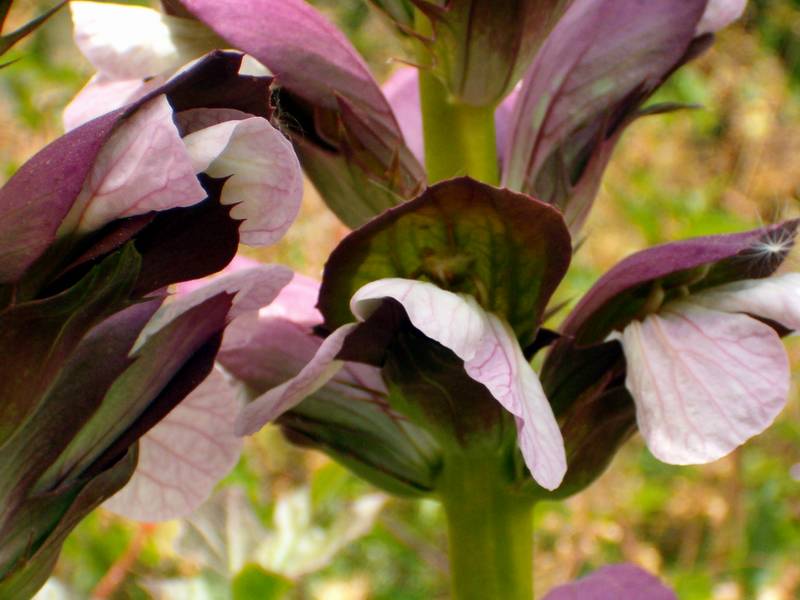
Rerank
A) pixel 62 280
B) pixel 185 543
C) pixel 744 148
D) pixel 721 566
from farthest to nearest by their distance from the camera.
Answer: pixel 744 148, pixel 721 566, pixel 185 543, pixel 62 280

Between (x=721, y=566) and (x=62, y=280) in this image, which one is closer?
(x=62, y=280)

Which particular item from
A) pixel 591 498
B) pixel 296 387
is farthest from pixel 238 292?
pixel 591 498

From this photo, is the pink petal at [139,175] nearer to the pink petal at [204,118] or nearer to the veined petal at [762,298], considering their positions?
the pink petal at [204,118]

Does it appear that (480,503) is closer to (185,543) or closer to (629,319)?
(629,319)

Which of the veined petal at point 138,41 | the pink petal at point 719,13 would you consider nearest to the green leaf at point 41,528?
the veined petal at point 138,41

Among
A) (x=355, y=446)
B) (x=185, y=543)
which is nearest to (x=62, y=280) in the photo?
(x=355, y=446)

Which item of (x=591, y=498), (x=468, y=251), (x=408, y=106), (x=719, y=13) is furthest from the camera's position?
(x=591, y=498)

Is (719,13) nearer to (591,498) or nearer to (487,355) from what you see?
(487,355)
